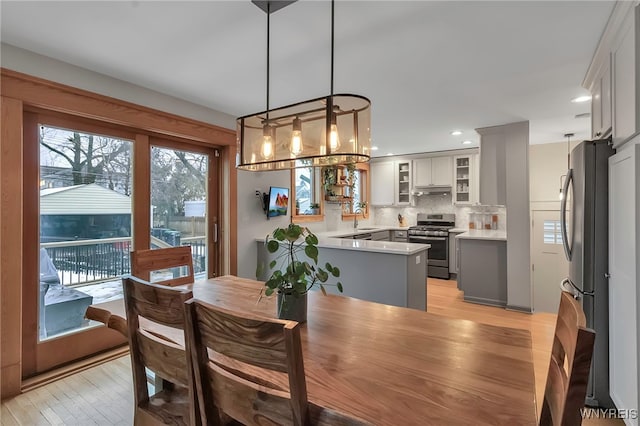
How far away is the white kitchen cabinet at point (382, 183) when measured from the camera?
6629 millimetres

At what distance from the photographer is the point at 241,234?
3836 mm

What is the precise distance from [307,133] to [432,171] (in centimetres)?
486

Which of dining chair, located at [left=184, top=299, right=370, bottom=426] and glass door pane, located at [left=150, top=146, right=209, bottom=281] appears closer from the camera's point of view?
dining chair, located at [left=184, top=299, right=370, bottom=426]

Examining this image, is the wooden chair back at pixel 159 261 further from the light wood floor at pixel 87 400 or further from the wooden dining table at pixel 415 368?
the light wood floor at pixel 87 400

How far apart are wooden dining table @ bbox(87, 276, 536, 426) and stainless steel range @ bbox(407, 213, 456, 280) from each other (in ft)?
14.4

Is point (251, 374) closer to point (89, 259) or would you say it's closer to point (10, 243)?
point (10, 243)

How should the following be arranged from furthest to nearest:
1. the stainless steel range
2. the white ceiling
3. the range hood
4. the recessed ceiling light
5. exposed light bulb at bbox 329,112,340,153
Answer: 1. the range hood
2. the stainless steel range
3. the recessed ceiling light
4. the white ceiling
5. exposed light bulb at bbox 329,112,340,153

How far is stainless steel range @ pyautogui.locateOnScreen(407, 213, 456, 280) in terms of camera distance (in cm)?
568

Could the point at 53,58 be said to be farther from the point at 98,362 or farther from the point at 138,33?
the point at 98,362

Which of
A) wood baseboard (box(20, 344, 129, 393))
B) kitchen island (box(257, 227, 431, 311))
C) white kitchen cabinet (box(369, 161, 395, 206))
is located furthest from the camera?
white kitchen cabinet (box(369, 161, 395, 206))

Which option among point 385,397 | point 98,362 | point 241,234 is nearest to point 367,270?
point 241,234

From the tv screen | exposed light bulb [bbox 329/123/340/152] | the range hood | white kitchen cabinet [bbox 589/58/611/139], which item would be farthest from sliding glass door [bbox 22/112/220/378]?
the range hood

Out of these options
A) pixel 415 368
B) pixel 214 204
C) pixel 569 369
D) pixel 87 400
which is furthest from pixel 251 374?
pixel 214 204

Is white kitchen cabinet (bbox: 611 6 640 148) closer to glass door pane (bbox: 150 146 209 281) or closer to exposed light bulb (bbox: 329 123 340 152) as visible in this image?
exposed light bulb (bbox: 329 123 340 152)
